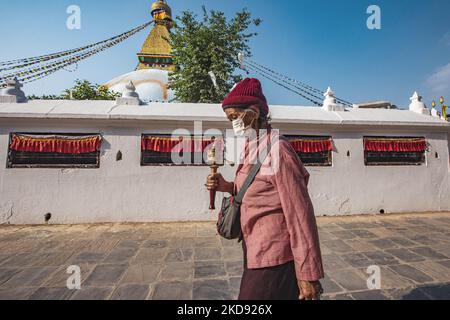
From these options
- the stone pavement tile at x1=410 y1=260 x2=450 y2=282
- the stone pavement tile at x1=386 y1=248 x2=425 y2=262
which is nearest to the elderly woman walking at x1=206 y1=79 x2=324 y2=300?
the stone pavement tile at x1=410 y1=260 x2=450 y2=282

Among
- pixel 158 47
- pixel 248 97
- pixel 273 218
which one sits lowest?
pixel 273 218

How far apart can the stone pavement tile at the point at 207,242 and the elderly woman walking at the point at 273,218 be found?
3178 millimetres

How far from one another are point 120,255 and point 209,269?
1.76 meters

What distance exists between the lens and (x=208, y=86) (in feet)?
40.7

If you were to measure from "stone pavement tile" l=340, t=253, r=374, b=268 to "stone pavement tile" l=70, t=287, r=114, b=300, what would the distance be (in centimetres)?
363

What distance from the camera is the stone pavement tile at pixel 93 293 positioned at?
2678 millimetres

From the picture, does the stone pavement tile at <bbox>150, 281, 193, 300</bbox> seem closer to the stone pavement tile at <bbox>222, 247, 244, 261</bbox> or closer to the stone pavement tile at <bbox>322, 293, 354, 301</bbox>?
the stone pavement tile at <bbox>222, 247, 244, 261</bbox>

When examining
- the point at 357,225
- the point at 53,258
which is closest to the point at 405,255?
the point at 357,225

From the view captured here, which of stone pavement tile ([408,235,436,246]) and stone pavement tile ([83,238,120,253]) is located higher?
stone pavement tile ([408,235,436,246])

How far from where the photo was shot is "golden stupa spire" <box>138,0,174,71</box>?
33.4 metres

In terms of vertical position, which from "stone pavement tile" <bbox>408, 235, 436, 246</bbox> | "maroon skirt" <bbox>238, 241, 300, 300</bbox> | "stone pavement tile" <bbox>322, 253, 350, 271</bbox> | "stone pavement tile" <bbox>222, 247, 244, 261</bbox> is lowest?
"stone pavement tile" <bbox>222, 247, 244, 261</bbox>

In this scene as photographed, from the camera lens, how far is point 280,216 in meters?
1.41

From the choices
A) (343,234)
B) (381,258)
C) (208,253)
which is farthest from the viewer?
(343,234)

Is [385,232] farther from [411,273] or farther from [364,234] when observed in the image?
[411,273]
